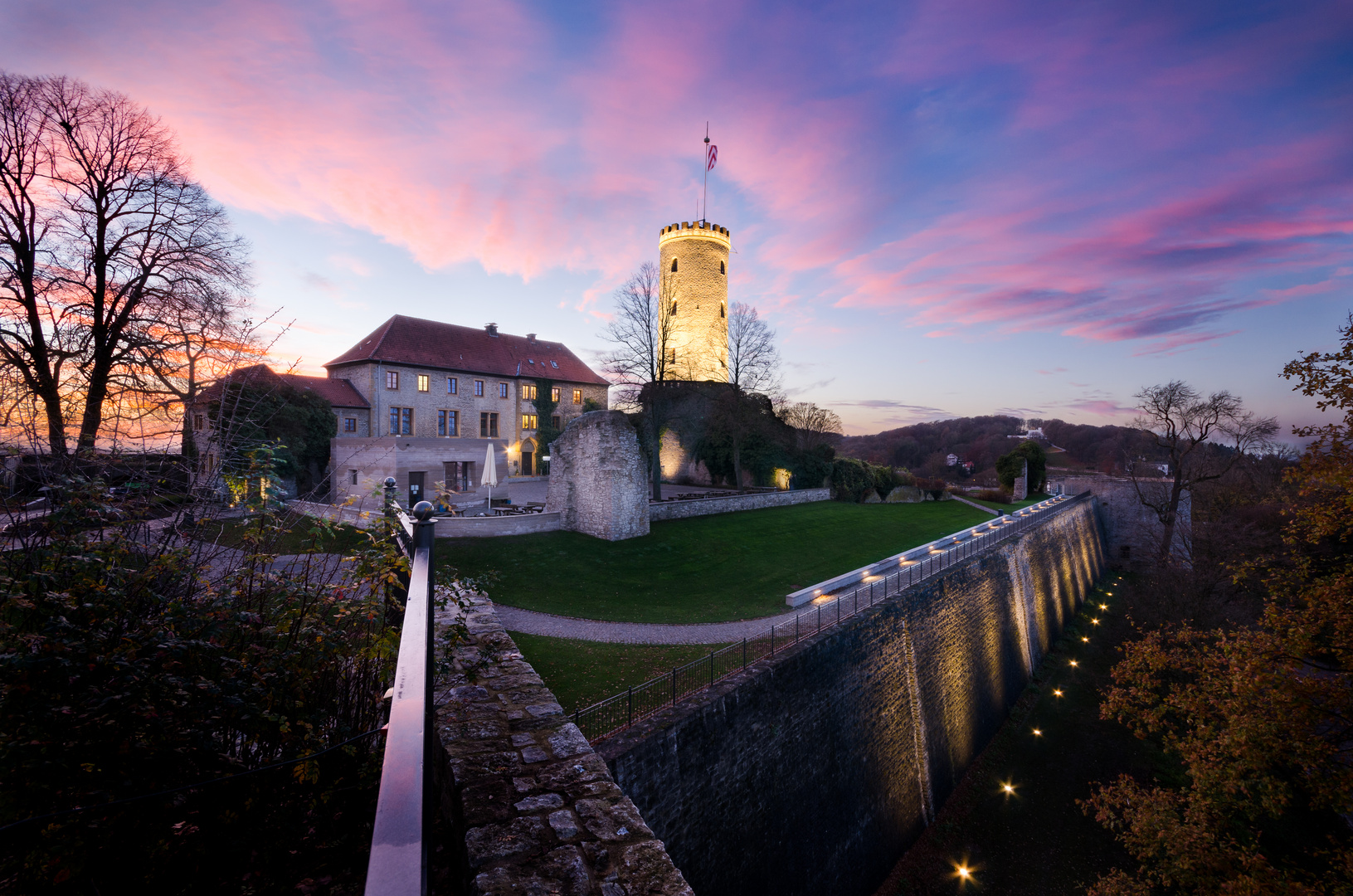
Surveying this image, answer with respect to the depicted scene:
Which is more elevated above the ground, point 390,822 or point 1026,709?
point 390,822

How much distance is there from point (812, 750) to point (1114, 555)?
41451mm

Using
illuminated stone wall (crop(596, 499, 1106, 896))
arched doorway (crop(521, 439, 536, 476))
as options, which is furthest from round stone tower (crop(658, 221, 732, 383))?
illuminated stone wall (crop(596, 499, 1106, 896))

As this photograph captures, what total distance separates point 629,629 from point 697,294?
2768 centimetres

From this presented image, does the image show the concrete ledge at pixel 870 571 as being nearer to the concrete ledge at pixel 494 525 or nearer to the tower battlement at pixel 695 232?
the concrete ledge at pixel 494 525

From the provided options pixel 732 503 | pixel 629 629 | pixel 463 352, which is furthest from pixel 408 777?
pixel 463 352

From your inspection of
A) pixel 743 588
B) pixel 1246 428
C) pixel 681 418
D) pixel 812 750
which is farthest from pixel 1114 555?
pixel 812 750

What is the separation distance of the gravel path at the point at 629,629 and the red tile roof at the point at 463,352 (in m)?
22.9

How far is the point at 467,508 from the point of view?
2092cm

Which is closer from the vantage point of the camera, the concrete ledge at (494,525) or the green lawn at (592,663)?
the green lawn at (592,663)

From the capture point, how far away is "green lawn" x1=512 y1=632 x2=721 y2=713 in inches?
339

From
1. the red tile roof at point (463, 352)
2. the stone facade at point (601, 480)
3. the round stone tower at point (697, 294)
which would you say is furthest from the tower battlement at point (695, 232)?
the stone facade at point (601, 480)

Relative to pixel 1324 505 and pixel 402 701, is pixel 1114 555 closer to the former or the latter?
pixel 1324 505

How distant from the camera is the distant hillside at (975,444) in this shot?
6950 centimetres

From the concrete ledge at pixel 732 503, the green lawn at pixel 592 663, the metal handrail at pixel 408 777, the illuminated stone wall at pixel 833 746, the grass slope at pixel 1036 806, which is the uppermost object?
the metal handrail at pixel 408 777
